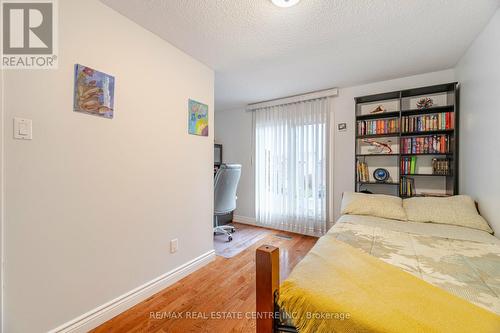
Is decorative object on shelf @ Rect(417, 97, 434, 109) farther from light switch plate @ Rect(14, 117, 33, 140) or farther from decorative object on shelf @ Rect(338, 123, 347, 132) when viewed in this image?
light switch plate @ Rect(14, 117, 33, 140)

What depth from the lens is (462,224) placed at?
6.10 feet

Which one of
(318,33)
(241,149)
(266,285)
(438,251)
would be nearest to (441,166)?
(438,251)

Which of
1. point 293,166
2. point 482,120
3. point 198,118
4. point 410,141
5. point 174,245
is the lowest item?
point 174,245

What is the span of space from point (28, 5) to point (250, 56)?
1.71 meters

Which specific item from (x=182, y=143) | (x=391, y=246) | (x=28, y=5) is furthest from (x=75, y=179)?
(x=391, y=246)

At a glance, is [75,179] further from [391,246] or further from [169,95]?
[391,246]

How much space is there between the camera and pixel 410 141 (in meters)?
2.64

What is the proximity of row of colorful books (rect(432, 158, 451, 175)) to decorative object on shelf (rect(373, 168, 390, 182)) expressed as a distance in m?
0.49

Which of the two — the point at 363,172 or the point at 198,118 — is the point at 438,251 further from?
the point at 198,118

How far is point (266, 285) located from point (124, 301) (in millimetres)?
1388

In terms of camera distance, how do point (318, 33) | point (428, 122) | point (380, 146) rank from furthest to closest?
point (380, 146)
point (428, 122)
point (318, 33)
